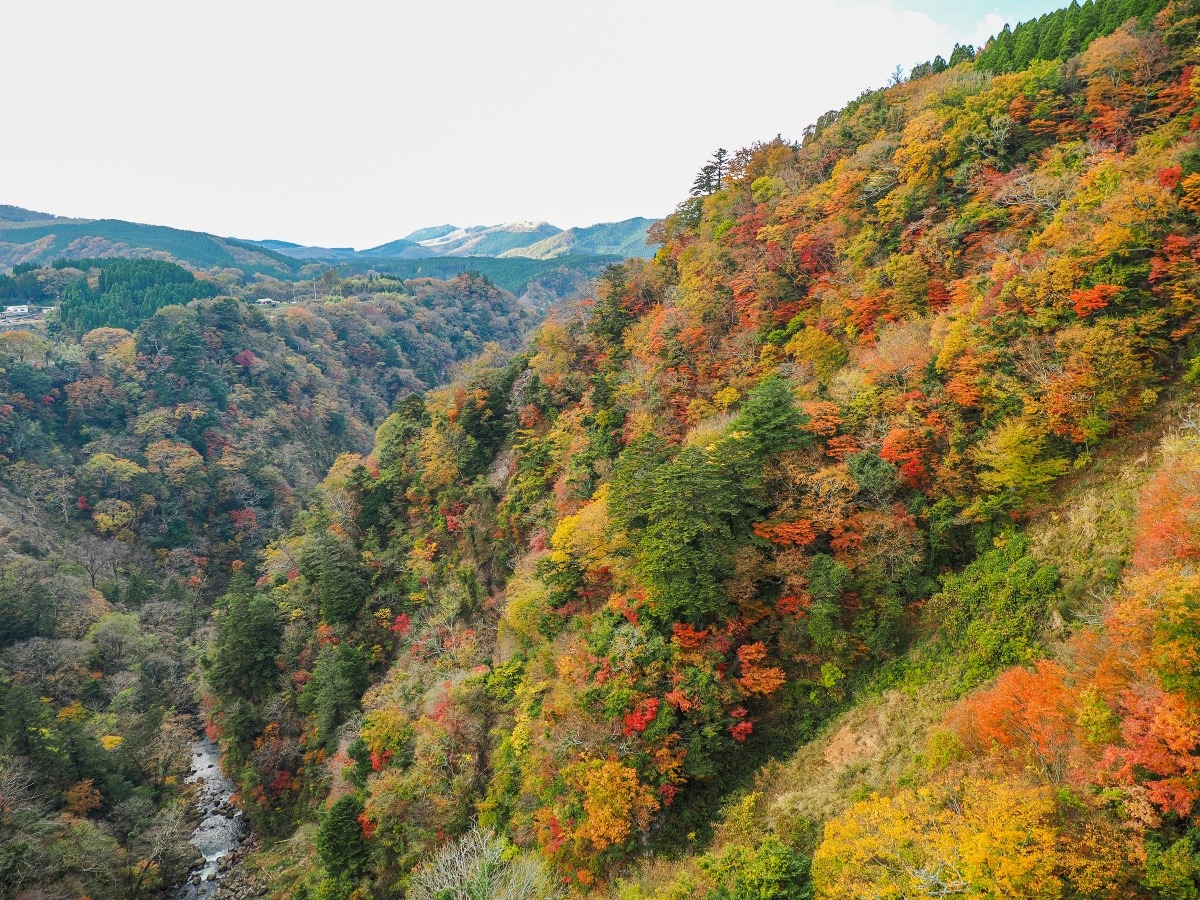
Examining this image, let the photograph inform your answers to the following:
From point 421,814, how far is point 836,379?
31.5 metres

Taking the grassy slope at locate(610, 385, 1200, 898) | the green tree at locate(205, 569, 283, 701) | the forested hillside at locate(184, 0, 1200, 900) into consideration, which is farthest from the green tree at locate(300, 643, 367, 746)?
the grassy slope at locate(610, 385, 1200, 898)

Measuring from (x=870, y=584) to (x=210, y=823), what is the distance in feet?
175

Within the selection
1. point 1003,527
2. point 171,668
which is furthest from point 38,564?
point 1003,527

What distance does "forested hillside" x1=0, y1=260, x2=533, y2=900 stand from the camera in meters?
35.8

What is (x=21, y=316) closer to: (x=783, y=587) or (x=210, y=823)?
(x=210, y=823)

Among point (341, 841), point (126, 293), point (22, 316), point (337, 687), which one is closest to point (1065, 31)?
point (341, 841)

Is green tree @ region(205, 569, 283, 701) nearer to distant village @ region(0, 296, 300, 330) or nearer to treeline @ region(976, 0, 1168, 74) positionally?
treeline @ region(976, 0, 1168, 74)

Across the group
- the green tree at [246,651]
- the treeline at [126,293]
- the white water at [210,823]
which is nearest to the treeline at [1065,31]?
the green tree at [246,651]

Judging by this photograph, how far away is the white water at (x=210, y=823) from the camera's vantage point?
3897 centimetres

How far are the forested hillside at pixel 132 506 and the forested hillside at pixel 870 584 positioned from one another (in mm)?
11266

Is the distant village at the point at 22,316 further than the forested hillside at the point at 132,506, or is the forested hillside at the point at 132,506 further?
Result: the distant village at the point at 22,316

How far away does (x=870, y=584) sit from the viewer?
24.0 meters

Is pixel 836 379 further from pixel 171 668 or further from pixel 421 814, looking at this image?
pixel 171 668

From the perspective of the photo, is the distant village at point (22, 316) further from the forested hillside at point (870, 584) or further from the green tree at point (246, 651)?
the forested hillside at point (870, 584)
